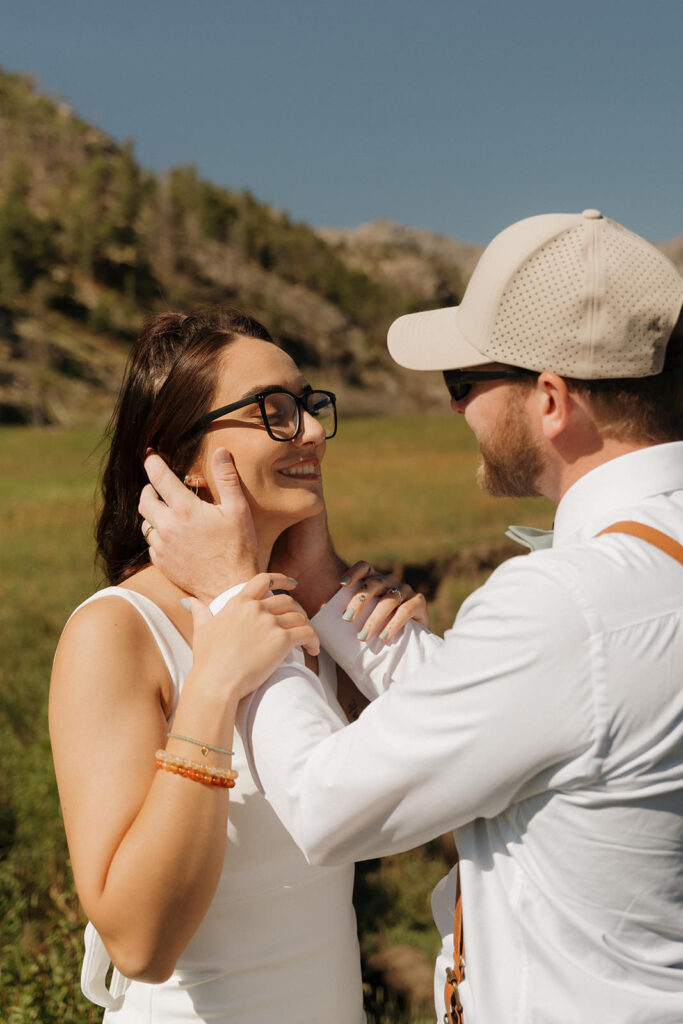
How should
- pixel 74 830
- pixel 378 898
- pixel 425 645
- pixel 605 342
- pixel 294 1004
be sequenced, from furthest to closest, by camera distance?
pixel 378 898
pixel 425 645
pixel 294 1004
pixel 74 830
pixel 605 342

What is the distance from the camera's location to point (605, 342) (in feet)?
5.29

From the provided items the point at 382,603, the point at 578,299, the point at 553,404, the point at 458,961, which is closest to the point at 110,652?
the point at 382,603

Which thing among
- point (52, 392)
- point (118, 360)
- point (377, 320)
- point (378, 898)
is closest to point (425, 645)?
point (378, 898)

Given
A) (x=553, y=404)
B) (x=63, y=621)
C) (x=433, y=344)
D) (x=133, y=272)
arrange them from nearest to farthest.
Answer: (x=553, y=404), (x=433, y=344), (x=63, y=621), (x=133, y=272)

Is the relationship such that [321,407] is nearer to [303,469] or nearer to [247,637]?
[303,469]

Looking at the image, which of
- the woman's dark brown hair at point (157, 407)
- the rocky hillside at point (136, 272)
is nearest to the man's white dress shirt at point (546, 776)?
the woman's dark brown hair at point (157, 407)

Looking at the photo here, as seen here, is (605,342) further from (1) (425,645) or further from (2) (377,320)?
(2) (377,320)

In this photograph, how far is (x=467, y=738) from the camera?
4.50ft

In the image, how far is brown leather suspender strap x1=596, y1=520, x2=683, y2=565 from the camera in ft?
4.73

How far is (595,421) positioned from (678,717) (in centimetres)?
59

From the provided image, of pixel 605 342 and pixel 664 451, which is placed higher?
pixel 605 342

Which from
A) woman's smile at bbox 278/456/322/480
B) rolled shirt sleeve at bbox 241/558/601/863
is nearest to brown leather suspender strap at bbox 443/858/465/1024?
rolled shirt sleeve at bbox 241/558/601/863

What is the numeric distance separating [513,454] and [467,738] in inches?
25.6

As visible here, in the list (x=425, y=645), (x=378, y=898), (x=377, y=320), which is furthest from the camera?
(x=377, y=320)
